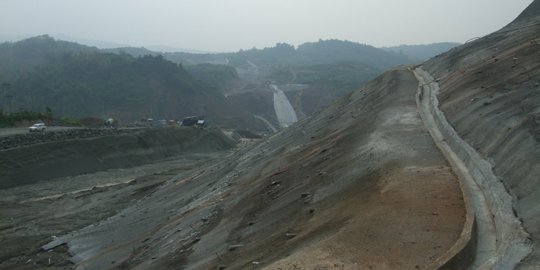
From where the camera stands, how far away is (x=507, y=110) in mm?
19578

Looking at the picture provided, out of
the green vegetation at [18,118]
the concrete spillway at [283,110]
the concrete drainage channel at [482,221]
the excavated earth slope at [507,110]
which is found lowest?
the concrete spillway at [283,110]

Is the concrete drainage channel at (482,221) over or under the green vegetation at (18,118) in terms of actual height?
over

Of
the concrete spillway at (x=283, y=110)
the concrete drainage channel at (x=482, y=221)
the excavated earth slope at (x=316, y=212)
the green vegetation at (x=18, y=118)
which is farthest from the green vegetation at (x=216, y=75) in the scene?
the concrete drainage channel at (x=482, y=221)

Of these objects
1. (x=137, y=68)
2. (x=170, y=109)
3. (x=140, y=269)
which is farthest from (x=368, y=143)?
(x=137, y=68)

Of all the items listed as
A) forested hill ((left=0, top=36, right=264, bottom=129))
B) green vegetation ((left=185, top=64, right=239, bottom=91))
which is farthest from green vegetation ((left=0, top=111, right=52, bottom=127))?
green vegetation ((left=185, top=64, right=239, bottom=91))

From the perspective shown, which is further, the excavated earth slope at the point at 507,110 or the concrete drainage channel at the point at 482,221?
the excavated earth slope at the point at 507,110

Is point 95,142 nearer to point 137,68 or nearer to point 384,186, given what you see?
point 384,186

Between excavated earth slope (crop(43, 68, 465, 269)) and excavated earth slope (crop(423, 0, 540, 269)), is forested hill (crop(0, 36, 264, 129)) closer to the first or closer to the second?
excavated earth slope (crop(43, 68, 465, 269))

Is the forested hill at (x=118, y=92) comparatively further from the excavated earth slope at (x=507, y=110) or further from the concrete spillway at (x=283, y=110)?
the excavated earth slope at (x=507, y=110)

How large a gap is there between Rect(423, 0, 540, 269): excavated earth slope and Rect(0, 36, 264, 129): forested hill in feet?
253

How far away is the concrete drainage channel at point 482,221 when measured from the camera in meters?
10.8

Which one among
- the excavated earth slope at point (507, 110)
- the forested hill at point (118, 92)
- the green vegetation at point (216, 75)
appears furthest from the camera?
the green vegetation at point (216, 75)

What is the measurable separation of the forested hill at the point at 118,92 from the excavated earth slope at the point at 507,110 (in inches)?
3039

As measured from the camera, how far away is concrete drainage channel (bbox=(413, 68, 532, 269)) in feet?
35.5
